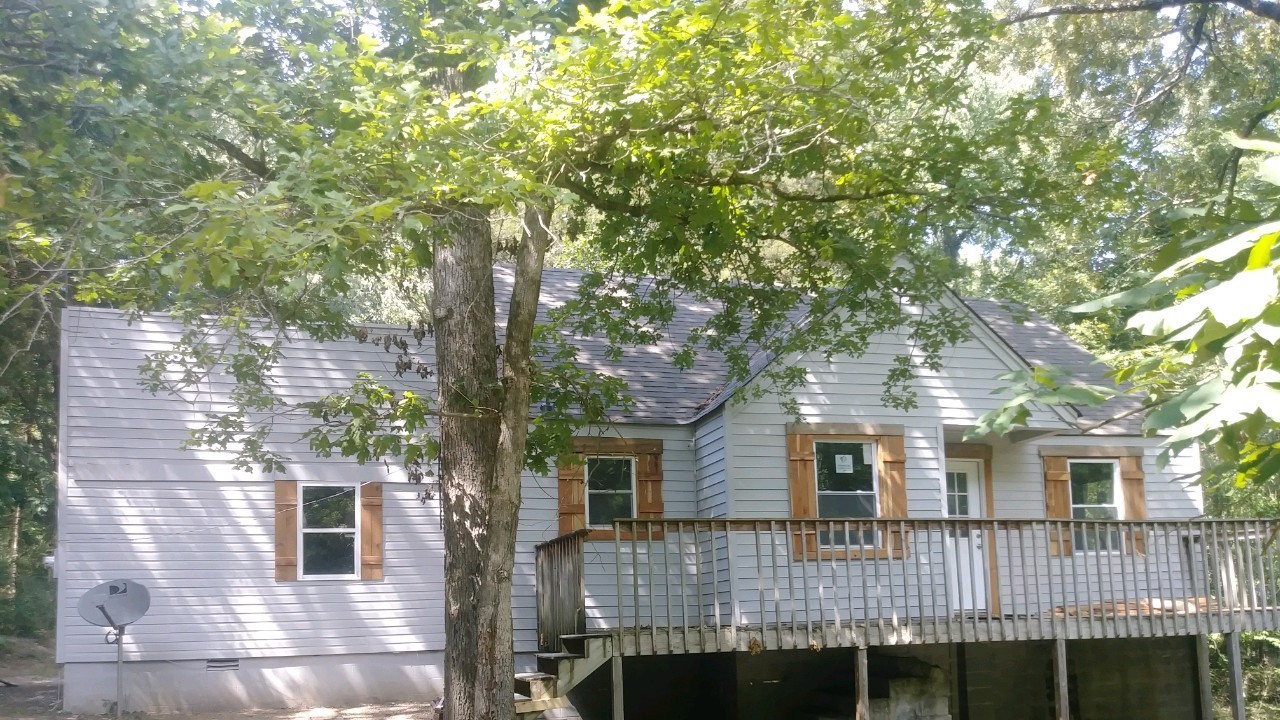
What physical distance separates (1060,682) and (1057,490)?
436cm

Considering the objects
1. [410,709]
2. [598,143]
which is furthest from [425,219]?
[410,709]

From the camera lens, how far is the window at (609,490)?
14.9m

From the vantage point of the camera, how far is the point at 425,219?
774 cm

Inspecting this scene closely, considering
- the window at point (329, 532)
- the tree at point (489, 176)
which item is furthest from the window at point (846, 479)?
the window at point (329, 532)

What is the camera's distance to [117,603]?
39.3 ft

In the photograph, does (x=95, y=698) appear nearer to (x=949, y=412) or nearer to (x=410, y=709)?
(x=410, y=709)

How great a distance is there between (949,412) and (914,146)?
558cm

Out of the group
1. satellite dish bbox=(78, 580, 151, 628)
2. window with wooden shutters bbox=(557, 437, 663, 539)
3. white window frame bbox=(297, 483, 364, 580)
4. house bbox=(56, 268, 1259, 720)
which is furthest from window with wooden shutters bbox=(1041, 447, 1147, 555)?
satellite dish bbox=(78, 580, 151, 628)

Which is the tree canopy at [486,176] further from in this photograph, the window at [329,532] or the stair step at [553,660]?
the window at [329,532]

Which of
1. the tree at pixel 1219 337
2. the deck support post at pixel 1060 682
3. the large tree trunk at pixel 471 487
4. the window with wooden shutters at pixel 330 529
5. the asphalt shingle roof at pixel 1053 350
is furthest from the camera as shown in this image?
the asphalt shingle roof at pixel 1053 350

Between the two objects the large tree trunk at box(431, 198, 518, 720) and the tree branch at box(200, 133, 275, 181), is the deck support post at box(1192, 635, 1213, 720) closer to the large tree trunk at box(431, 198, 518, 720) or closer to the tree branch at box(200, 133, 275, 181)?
the large tree trunk at box(431, 198, 518, 720)

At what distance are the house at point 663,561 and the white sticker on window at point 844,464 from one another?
29 mm

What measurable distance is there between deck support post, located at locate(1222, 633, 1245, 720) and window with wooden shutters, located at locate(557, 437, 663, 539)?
7.12 m

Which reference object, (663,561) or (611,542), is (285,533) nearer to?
(611,542)
